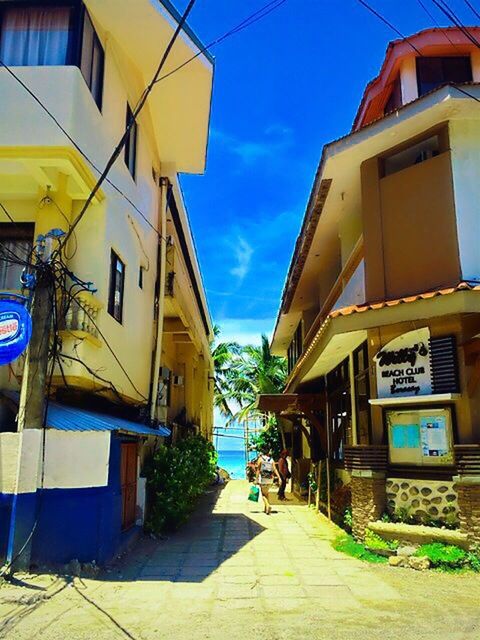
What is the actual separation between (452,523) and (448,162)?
5.98 meters

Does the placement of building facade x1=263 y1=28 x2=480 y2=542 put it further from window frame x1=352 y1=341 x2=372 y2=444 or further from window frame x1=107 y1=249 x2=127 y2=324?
window frame x1=107 y1=249 x2=127 y2=324

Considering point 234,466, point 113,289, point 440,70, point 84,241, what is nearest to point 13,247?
point 84,241

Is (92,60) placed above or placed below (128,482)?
above

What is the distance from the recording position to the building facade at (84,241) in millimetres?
7707

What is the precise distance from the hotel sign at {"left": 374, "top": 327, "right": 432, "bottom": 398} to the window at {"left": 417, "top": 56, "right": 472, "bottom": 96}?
5683mm

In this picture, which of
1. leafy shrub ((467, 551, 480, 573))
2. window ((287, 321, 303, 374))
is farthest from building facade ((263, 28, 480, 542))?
window ((287, 321, 303, 374))

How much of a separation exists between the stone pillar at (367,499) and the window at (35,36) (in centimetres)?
873

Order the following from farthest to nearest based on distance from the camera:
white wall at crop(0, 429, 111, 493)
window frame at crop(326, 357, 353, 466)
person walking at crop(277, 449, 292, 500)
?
person walking at crop(277, 449, 292, 500) → window frame at crop(326, 357, 353, 466) → white wall at crop(0, 429, 111, 493)

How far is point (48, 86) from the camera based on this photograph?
29.2 feet

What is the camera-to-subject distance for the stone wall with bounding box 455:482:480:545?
26.3ft

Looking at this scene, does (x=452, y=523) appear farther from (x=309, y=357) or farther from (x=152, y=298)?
(x=152, y=298)

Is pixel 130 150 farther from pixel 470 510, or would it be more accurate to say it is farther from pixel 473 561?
pixel 473 561

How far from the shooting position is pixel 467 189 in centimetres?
948

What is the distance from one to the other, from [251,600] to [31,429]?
3640mm
